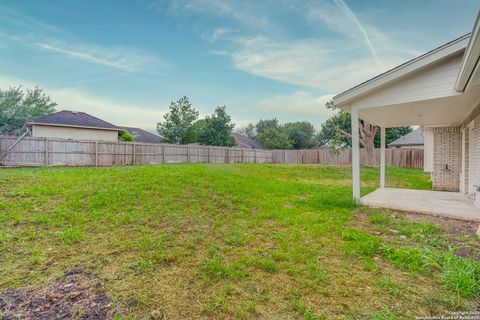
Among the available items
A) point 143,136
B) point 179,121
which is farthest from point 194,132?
point 143,136

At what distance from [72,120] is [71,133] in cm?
90

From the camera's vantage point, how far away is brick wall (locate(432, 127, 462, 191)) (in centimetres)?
788

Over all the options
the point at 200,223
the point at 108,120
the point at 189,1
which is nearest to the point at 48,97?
the point at 108,120

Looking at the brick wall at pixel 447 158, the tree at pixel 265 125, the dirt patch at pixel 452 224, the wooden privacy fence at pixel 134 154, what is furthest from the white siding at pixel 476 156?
the tree at pixel 265 125

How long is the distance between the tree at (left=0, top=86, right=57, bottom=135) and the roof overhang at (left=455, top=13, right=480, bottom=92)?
83.7 ft

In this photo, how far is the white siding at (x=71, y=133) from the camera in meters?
15.3

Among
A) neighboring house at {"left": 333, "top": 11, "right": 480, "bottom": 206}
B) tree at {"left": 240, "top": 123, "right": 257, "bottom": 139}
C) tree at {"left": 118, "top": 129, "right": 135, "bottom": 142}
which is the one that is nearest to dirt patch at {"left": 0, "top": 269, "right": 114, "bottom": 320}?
neighboring house at {"left": 333, "top": 11, "right": 480, "bottom": 206}

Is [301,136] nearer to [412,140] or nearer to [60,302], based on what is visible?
[412,140]

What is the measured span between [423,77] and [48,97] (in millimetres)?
30340

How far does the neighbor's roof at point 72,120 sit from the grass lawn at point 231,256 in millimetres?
12271

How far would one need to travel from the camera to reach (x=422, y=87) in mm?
4766

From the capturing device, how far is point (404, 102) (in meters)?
5.03

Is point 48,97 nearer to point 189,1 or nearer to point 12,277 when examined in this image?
point 189,1

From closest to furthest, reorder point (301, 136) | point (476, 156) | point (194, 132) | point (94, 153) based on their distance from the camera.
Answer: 1. point (476, 156)
2. point (94, 153)
3. point (194, 132)
4. point (301, 136)
